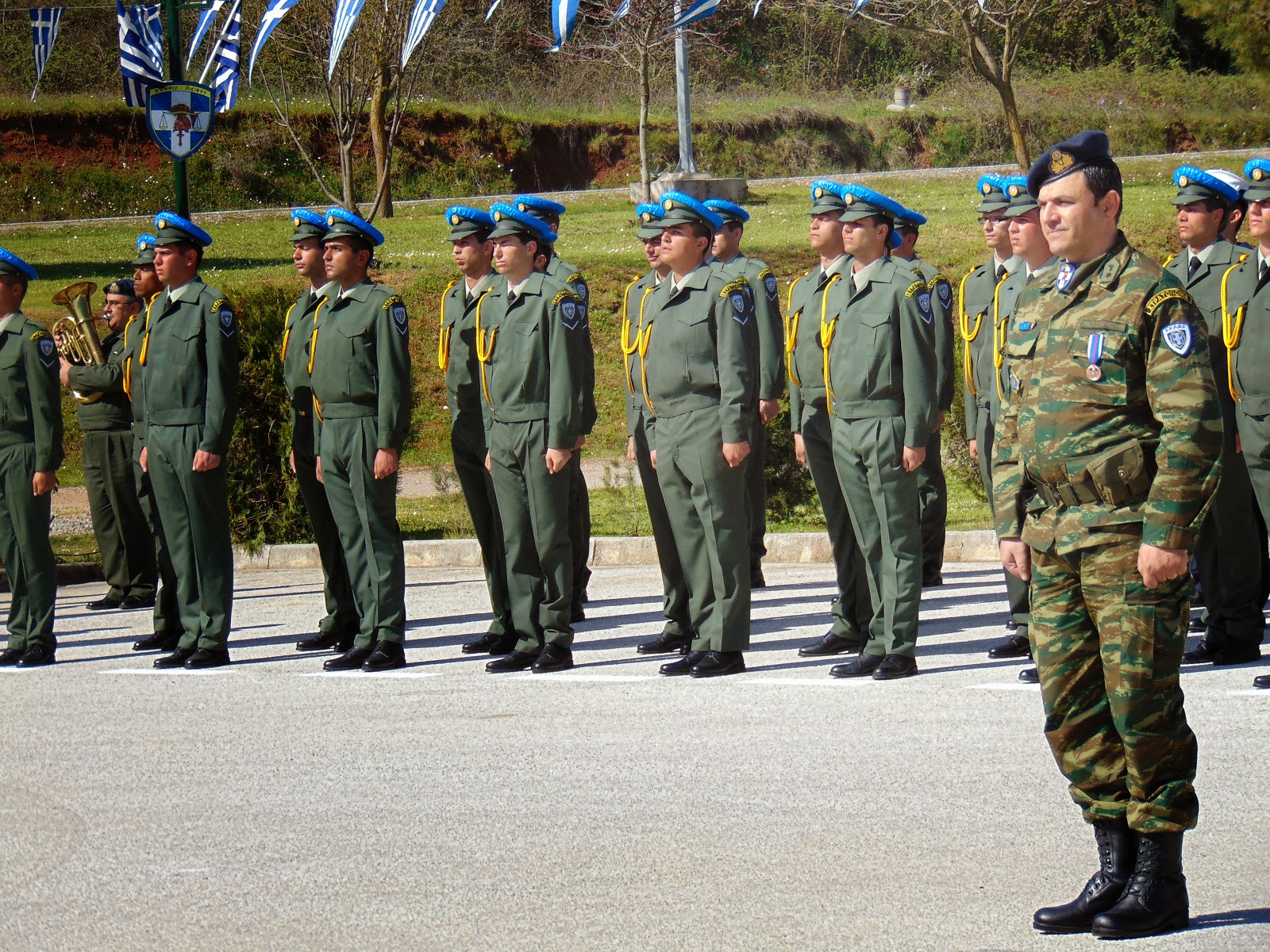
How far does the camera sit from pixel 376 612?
870 centimetres

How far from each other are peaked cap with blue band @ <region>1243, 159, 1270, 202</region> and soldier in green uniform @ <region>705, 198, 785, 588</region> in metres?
2.52

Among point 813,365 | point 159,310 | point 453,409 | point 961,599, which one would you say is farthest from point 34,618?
point 961,599

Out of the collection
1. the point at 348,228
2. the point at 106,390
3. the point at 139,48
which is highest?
the point at 139,48

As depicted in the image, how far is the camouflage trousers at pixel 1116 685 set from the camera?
4.36 meters

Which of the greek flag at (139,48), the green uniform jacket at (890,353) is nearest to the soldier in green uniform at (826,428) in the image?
the green uniform jacket at (890,353)

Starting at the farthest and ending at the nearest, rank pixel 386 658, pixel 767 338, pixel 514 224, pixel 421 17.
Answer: pixel 421 17 → pixel 767 338 → pixel 386 658 → pixel 514 224

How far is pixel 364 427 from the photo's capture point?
341 inches

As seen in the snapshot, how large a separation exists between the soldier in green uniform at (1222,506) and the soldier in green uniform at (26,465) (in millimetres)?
5854

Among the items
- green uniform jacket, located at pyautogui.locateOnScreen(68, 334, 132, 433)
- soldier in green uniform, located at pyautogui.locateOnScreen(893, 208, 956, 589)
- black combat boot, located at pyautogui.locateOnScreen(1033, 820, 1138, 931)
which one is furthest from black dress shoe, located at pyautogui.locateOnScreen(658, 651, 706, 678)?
green uniform jacket, located at pyautogui.locateOnScreen(68, 334, 132, 433)

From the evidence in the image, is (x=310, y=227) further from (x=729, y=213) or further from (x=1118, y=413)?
(x=1118, y=413)

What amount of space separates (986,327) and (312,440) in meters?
3.79

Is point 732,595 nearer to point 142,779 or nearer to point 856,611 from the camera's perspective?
point 856,611

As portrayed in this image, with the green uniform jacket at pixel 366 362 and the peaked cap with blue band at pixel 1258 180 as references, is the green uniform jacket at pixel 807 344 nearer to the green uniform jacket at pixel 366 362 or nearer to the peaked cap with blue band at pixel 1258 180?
the peaked cap with blue band at pixel 1258 180

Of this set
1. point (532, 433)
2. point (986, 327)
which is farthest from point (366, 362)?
point (986, 327)
